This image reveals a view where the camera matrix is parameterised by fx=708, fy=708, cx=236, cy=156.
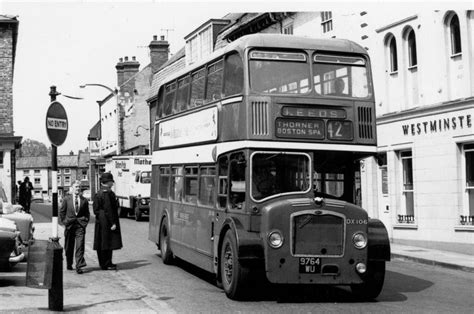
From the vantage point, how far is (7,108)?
39625 millimetres

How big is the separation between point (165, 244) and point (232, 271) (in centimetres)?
561

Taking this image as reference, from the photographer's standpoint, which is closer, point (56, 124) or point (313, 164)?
point (56, 124)

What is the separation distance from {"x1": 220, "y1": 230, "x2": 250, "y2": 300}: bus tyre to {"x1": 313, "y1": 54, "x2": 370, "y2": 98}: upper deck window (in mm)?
2789

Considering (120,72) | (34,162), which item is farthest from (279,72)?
(34,162)

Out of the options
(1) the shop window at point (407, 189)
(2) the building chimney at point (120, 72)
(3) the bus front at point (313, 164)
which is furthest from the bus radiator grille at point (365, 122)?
(2) the building chimney at point (120, 72)

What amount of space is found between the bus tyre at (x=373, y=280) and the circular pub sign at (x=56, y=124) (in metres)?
4.95

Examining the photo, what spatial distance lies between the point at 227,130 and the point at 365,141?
227 centimetres

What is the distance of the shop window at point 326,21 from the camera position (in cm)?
2659

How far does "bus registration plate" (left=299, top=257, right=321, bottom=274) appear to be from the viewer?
1042cm

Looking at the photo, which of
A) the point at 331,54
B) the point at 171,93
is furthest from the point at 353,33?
the point at 331,54

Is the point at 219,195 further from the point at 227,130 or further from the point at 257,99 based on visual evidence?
the point at 257,99

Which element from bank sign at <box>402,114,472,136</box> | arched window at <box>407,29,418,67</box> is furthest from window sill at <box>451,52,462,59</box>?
arched window at <box>407,29,418,67</box>

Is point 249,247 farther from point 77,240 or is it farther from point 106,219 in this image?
point 77,240

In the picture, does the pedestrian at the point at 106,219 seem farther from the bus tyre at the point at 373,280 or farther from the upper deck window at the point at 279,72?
the bus tyre at the point at 373,280
